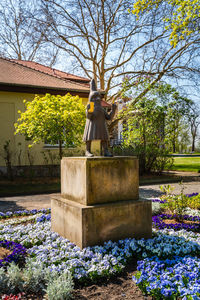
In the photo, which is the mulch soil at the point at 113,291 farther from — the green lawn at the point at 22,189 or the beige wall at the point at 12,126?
the beige wall at the point at 12,126

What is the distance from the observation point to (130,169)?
15.3ft

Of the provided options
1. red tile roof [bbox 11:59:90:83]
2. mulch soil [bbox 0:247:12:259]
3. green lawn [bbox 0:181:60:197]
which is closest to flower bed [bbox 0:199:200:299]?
mulch soil [bbox 0:247:12:259]

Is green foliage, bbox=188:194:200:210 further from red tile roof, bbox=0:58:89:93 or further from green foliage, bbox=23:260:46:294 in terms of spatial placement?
red tile roof, bbox=0:58:89:93

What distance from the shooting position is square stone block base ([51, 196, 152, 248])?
13.5 feet

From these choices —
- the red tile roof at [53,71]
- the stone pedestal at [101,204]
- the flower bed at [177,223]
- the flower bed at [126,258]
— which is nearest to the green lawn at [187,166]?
the red tile roof at [53,71]

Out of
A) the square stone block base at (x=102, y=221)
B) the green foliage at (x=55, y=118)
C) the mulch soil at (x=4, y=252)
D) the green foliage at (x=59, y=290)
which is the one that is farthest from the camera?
the green foliage at (x=55, y=118)

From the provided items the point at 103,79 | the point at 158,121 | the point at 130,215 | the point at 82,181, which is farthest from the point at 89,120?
the point at 103,79

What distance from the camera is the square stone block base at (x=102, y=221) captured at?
412 cm

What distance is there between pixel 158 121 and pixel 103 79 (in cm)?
669

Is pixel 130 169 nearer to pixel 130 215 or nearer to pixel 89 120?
pixel 130 215

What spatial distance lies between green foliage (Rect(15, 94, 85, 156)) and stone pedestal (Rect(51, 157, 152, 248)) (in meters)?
6.74

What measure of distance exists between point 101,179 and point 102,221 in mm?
648

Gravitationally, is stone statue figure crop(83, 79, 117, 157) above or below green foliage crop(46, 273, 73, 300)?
above

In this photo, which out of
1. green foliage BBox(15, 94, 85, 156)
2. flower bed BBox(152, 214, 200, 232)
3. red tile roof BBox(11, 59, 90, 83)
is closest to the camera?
flower bed BBox(152, 214, 200, 232)
